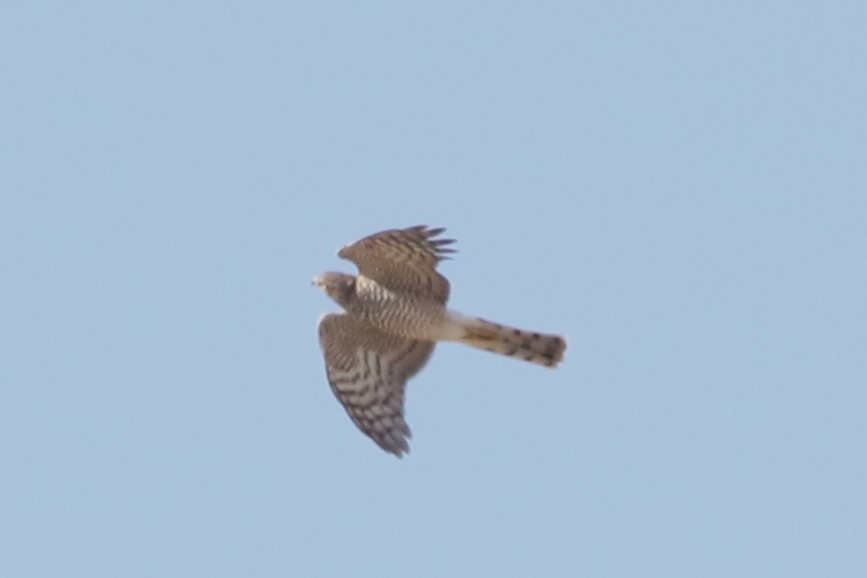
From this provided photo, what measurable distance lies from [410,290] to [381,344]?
0.72 metres

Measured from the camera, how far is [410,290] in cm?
1756

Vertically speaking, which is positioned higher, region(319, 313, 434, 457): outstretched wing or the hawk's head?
the hawk's head

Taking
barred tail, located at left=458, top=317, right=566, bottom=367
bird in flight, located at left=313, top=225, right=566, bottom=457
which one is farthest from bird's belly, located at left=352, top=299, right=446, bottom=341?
barred tail, located at left=458, top=317, right=566, bottom=367

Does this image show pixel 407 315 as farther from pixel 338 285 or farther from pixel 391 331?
pixel 338 285

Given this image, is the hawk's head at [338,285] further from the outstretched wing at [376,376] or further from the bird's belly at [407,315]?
the outstretched wing at [376,376]

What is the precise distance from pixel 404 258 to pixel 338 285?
644mm

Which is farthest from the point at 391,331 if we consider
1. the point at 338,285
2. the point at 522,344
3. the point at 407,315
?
the point at 522,344

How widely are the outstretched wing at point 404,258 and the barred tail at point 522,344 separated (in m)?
0.48

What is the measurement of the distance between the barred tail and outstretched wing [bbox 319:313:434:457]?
55 cm

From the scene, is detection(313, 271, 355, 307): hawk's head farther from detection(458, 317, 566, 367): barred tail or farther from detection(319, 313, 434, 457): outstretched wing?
detection(458, 317, 566, 367): barred tail

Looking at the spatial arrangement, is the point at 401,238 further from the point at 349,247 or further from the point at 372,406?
the point at 372,406

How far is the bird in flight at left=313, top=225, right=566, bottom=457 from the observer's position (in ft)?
56.6

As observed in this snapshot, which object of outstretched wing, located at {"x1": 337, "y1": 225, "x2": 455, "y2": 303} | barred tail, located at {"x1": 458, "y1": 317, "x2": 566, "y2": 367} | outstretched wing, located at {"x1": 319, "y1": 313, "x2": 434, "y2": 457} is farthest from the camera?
outstretched wing, located at {"x1": 319, "y1": 313, "x2": 434, "y2": 457}

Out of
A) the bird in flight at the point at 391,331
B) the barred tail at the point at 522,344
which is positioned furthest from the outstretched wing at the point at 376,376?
the barred tail at the point at 522,344
